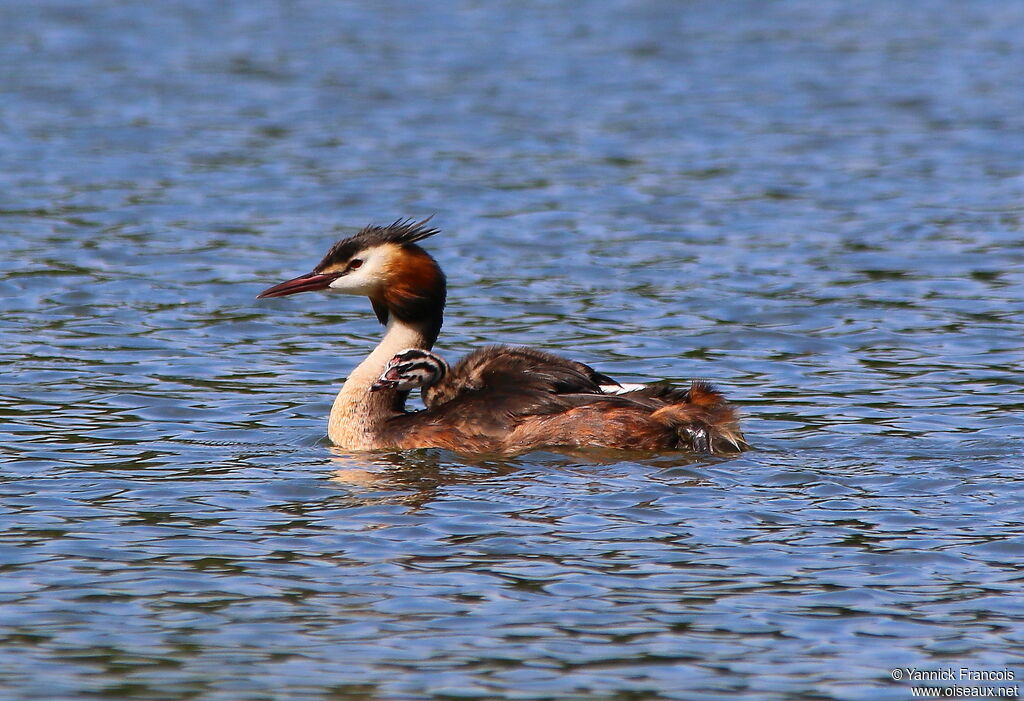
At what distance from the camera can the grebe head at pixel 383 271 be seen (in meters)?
10.1

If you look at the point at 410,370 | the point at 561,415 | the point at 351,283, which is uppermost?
the point at 351,283

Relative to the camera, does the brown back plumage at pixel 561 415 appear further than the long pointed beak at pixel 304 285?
No

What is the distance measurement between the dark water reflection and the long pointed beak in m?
0.73

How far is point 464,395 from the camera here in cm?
973

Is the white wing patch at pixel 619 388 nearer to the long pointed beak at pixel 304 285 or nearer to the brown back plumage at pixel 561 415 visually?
the brown back plumage at pixel 561 415

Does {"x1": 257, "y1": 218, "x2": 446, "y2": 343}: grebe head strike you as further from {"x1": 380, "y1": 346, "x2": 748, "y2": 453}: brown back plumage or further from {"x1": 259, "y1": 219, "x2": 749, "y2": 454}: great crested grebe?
{"x1": 380, "y1": 346, "x2": 748, "y2": 453}: brown back plumage

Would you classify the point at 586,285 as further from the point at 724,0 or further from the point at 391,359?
the point at 724,0

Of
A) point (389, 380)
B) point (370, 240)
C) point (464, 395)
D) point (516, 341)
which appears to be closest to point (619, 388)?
point (464, 395)

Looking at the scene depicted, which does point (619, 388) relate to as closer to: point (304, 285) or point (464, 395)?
point (464, 395)

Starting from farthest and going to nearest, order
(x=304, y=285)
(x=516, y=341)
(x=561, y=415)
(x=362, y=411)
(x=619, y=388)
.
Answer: (x=516, y=341), (x=304, y=285), (x=362, y=411), (x=619, y=388), (x=561, y=415)

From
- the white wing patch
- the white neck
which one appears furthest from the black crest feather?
the white wing patch

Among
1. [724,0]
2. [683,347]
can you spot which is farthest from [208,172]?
[724,0]

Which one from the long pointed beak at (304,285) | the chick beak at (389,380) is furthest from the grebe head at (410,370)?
the long pointed beak at (304,285)

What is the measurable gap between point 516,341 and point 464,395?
2.35 meters
